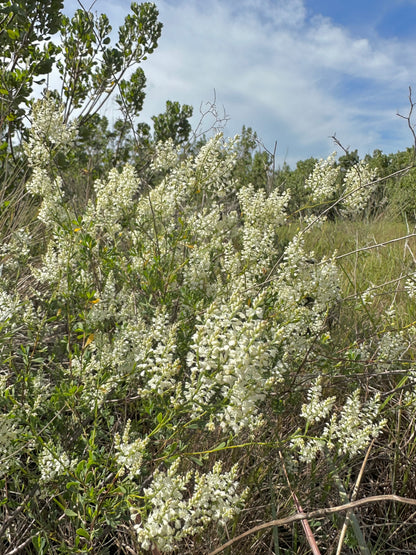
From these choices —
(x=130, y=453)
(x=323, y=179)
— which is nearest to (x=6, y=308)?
(x=130, y=453)

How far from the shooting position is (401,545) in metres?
2.32

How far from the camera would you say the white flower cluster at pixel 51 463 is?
163cm

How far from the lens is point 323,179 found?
298 centimetres

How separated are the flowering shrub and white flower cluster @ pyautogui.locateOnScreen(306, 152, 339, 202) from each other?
1 centimetres

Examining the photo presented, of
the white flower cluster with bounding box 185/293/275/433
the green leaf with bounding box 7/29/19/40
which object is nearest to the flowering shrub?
the white flower cluster with bounding box 185/293/275/433

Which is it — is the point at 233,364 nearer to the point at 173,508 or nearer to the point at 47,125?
the point at 173,508

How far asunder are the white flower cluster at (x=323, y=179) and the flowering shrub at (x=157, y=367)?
0.01 meters

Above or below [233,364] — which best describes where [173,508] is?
below

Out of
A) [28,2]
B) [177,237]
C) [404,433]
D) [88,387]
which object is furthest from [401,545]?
[28,2]

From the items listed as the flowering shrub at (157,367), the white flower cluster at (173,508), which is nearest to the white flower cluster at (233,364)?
the flowering shrub at (157,367)

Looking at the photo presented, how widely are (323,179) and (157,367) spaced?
6.15ft

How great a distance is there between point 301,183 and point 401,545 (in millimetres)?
14222

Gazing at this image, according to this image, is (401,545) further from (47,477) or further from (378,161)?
(378,161)

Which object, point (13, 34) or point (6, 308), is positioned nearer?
point (6, 308)
